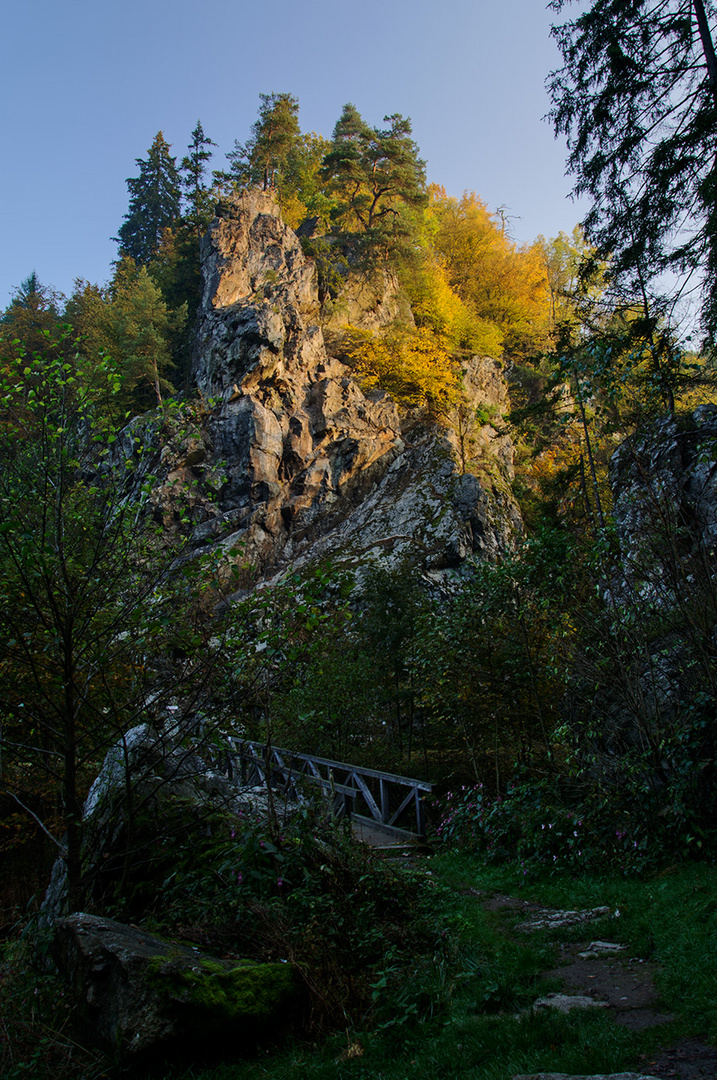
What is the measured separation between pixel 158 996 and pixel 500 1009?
6.81 feet

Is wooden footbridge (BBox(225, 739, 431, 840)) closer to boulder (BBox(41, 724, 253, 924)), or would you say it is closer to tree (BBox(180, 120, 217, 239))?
boulder (BBox(41, 724, 253, 924))

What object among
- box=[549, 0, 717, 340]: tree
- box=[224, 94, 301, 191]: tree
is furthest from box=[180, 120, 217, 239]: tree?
box=[549, 0, 717, 340]: tree

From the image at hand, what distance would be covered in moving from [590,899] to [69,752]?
5034 millimetres

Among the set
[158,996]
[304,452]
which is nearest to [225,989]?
[158,996]

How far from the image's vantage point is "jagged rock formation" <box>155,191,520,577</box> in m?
23.3

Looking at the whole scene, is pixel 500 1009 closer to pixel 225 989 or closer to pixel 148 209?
pixel 225 989

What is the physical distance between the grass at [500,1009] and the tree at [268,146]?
41.7 metres

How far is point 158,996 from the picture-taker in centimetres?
312

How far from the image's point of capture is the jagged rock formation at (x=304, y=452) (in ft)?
76.4

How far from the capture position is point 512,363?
36312mm

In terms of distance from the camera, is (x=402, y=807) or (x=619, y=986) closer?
(x=619, y=986)

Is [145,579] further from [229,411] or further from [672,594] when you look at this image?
[229,411]

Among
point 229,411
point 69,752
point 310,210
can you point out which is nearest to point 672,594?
point 69,752

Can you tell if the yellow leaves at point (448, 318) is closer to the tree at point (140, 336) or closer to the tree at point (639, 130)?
the tree at point (140, 336)
